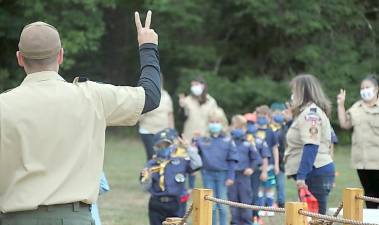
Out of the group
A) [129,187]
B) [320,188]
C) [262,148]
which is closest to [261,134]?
[262,148]

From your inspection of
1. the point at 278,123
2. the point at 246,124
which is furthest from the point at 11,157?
the point at 278,123

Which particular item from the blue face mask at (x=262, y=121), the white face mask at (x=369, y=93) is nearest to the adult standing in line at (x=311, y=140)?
the white face mask at (x=369, y=93)

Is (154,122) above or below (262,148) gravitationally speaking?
above

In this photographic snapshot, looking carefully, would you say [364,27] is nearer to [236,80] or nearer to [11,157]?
[236,80]

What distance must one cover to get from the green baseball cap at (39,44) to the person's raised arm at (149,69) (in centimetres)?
45

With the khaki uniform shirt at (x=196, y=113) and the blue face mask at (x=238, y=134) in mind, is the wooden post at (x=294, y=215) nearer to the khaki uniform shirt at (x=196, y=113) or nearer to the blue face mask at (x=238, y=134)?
the blue face mask at (x=238, y=134)

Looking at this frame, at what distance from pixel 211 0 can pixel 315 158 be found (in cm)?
2134

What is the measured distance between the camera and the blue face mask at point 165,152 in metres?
9.77

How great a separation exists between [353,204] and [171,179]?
3001 millimetres

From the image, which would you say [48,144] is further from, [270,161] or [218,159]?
[270,161]

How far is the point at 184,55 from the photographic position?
2936 cm

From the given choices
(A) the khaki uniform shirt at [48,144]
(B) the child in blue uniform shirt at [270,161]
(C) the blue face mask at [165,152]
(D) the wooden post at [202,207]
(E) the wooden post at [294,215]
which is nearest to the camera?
(A) the khaki uniform shirt at [48,144]

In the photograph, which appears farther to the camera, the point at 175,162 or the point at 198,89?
the point at 198,89

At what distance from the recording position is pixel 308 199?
343 inches
